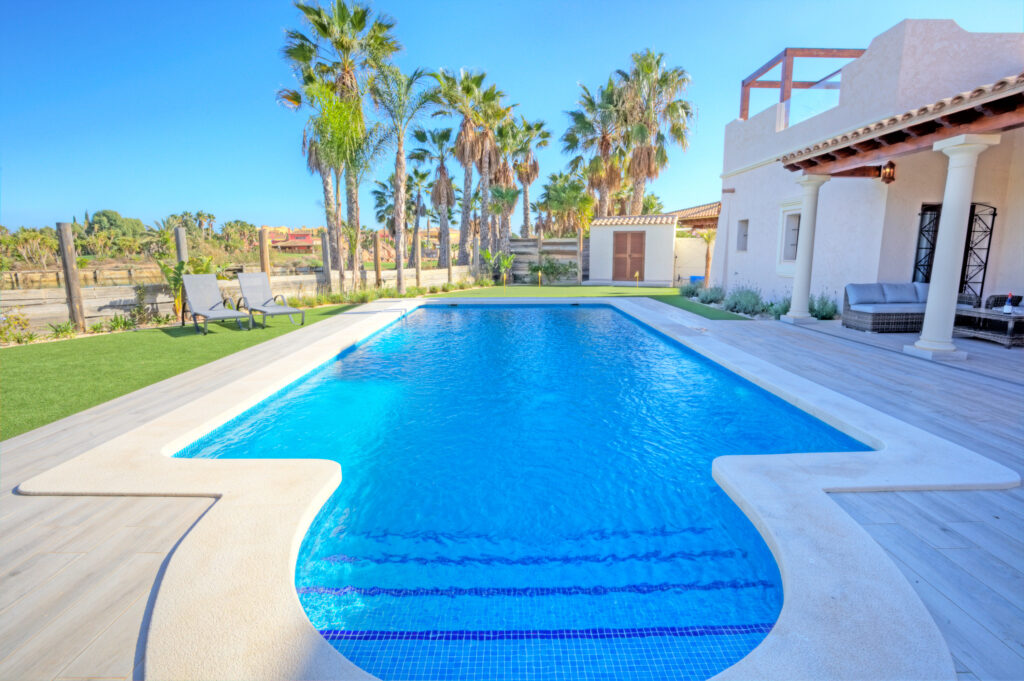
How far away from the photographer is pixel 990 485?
2.76 meters

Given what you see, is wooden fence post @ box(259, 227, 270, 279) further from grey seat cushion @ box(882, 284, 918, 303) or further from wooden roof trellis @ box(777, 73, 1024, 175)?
grey seat cushion @ box(882, 284, 918, 303)

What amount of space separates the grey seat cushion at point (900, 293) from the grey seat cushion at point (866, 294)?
7cm

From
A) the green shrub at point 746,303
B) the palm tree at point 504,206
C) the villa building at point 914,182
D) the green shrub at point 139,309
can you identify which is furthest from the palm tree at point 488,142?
the green shrub at point 139,309

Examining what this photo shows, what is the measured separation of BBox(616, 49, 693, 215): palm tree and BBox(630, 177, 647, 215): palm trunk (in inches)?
2.3

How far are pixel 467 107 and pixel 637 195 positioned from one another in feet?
29.4

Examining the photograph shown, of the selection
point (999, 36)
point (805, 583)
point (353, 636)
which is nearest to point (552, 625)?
point (353, 636)

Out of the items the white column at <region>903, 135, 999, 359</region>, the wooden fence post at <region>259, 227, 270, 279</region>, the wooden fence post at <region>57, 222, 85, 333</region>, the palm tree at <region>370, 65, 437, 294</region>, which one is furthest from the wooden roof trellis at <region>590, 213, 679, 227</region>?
the wooden fence post at <region>57, 222, 85, 333</region>

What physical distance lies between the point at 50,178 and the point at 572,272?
28.0 meters

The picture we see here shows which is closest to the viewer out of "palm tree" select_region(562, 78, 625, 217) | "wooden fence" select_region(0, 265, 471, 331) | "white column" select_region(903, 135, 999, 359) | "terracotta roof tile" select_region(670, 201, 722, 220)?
"white column" select_region(903, 135, 999, 359)

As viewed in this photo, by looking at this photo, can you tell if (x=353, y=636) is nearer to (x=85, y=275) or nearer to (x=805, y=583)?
(x=805, y=583)

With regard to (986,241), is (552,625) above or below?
below

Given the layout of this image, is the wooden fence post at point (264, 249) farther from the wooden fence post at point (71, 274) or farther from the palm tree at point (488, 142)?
the palm tree at point (488, 142)

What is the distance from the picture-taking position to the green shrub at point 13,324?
24.6ft

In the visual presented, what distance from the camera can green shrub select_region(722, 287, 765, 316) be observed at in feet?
35.5
